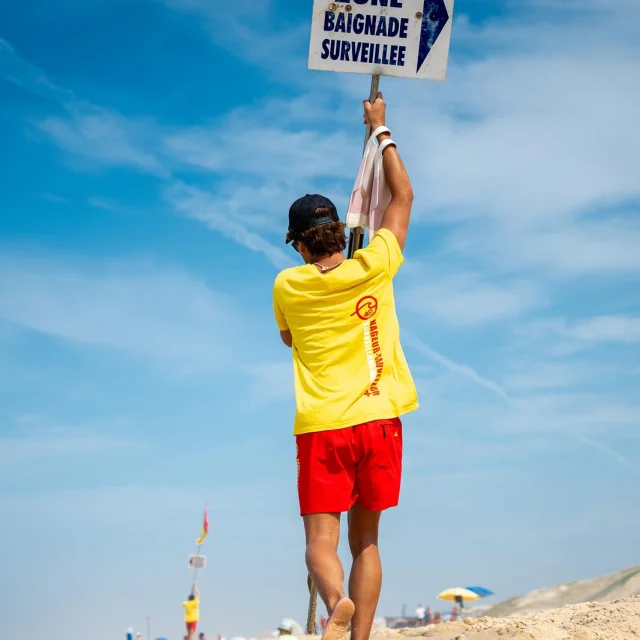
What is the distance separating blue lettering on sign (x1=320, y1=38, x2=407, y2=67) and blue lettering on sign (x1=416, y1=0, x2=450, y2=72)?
0.37 ft

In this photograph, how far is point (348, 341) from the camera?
4066 mm

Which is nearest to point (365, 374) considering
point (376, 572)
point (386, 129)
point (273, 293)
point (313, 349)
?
point (313, 349)

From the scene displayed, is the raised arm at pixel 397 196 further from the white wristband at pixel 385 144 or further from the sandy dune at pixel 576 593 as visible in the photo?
the sandy dune at pixel 576 593

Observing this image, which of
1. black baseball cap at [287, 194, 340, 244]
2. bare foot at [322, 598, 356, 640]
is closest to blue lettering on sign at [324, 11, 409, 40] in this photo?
black baseball cap at [287, 194, 340, 244]

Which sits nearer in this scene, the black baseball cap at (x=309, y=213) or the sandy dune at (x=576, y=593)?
the black baseball cap at (x=309, y=213)

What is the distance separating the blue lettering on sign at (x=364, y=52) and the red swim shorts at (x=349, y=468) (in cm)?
244

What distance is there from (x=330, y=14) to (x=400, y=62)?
53cm

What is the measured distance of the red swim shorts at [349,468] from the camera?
392 cm

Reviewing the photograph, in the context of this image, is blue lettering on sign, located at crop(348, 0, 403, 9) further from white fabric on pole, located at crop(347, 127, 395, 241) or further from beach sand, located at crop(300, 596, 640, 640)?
beach sand, located at crop(300, 596, 640, 640)

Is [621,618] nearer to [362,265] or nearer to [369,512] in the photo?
[369,512]

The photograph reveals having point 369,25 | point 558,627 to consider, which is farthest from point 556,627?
point 369,25

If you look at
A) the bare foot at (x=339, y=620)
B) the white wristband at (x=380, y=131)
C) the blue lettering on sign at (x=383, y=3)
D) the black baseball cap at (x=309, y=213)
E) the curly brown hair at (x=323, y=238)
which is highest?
the blue lettering on sign at (x=383, y=3)

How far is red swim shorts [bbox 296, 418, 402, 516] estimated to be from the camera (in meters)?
3.92

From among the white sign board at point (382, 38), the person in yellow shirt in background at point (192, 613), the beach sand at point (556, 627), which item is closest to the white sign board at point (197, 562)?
the person in yellow shirt in background at point (192, 613)
